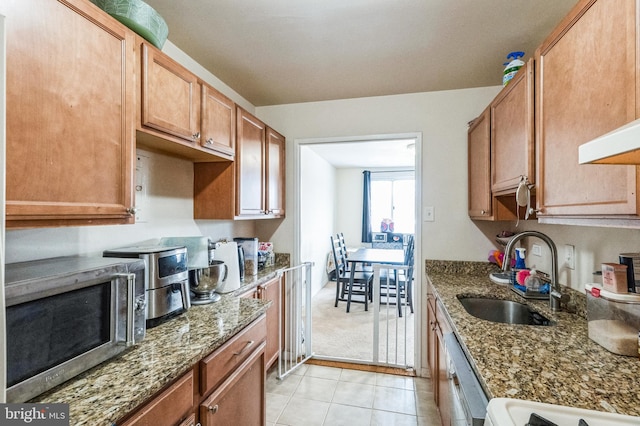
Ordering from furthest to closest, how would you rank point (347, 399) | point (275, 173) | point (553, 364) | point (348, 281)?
point (348, 281) < point (275, 173) < point (347, 399) < point (553, 364)

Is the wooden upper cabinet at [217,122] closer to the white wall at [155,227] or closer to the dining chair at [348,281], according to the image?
the white wall at [155,227]

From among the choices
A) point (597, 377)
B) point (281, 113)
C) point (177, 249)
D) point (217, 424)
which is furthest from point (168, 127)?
point (597, 377)

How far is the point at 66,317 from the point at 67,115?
62 cm

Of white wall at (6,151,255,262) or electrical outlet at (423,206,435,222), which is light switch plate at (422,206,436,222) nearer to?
electrical outlet at (423,206,435,222)

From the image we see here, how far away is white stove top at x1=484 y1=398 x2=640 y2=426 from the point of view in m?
0.64

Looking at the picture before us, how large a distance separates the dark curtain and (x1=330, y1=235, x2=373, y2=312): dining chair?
1.93m

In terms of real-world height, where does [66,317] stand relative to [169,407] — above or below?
above

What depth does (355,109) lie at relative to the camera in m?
2.61

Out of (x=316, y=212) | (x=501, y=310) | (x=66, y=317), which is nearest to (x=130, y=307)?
(x=66, y=317)

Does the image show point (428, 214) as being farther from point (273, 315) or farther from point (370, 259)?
point (370, 259)

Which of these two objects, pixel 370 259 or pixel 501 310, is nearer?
pixel 501 310

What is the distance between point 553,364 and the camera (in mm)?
928

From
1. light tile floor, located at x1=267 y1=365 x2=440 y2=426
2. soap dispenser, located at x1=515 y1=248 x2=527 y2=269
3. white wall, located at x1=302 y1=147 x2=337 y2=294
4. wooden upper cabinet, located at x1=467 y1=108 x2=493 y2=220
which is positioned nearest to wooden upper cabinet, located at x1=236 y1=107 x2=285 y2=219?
white wall, located at x1=302 y1=147 x2=337 y2=294

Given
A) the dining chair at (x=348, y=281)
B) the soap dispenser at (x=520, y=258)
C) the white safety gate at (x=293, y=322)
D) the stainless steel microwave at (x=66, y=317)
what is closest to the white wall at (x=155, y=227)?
the stainless steel microwave at (x=66, y=317)
